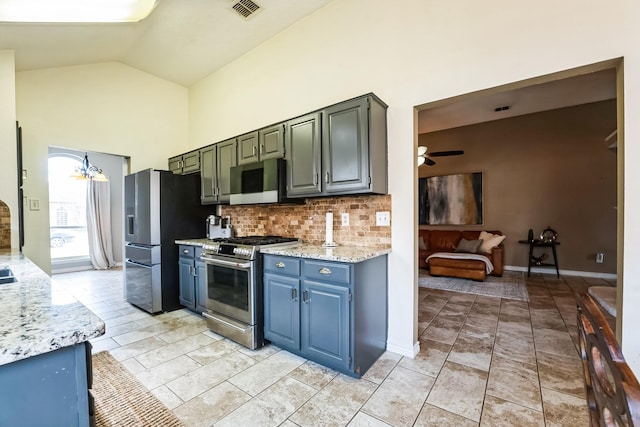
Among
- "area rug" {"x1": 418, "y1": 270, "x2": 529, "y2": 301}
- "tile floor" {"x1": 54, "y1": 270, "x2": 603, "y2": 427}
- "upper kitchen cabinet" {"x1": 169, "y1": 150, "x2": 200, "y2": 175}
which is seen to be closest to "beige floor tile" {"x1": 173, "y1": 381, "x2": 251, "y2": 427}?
"tile floor" {"x1": 54, "y1": 270, "x2": 603, "y2": 427}

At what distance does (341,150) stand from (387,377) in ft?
5.88

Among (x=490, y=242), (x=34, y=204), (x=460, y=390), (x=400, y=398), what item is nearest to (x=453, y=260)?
(x=490, y=242)

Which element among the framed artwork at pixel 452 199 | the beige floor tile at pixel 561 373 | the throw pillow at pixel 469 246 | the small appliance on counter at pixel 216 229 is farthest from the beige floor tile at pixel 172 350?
the framed artwork at pixel 452 199

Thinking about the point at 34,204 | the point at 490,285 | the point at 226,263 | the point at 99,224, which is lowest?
the point at 490,285

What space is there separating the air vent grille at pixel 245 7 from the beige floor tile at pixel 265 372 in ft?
11.1

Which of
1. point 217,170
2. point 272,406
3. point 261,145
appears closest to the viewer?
point 272,406

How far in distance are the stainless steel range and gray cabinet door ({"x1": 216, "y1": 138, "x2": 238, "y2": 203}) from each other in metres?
0.78

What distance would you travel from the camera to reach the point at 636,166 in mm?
1595

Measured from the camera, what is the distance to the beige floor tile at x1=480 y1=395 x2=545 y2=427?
1.58m

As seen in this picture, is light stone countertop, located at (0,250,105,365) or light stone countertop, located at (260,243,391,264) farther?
light stone countertop, located at (260,243,391,264)

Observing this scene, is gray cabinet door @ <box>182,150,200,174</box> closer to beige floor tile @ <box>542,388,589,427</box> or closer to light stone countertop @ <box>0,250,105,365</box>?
light stone countertop @ <box>0,250,105,365</box>

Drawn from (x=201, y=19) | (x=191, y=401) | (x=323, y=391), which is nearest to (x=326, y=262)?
(x=323, y=391)

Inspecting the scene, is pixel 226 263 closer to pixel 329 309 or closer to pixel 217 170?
pixel 329 309

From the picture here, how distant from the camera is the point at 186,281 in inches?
135
